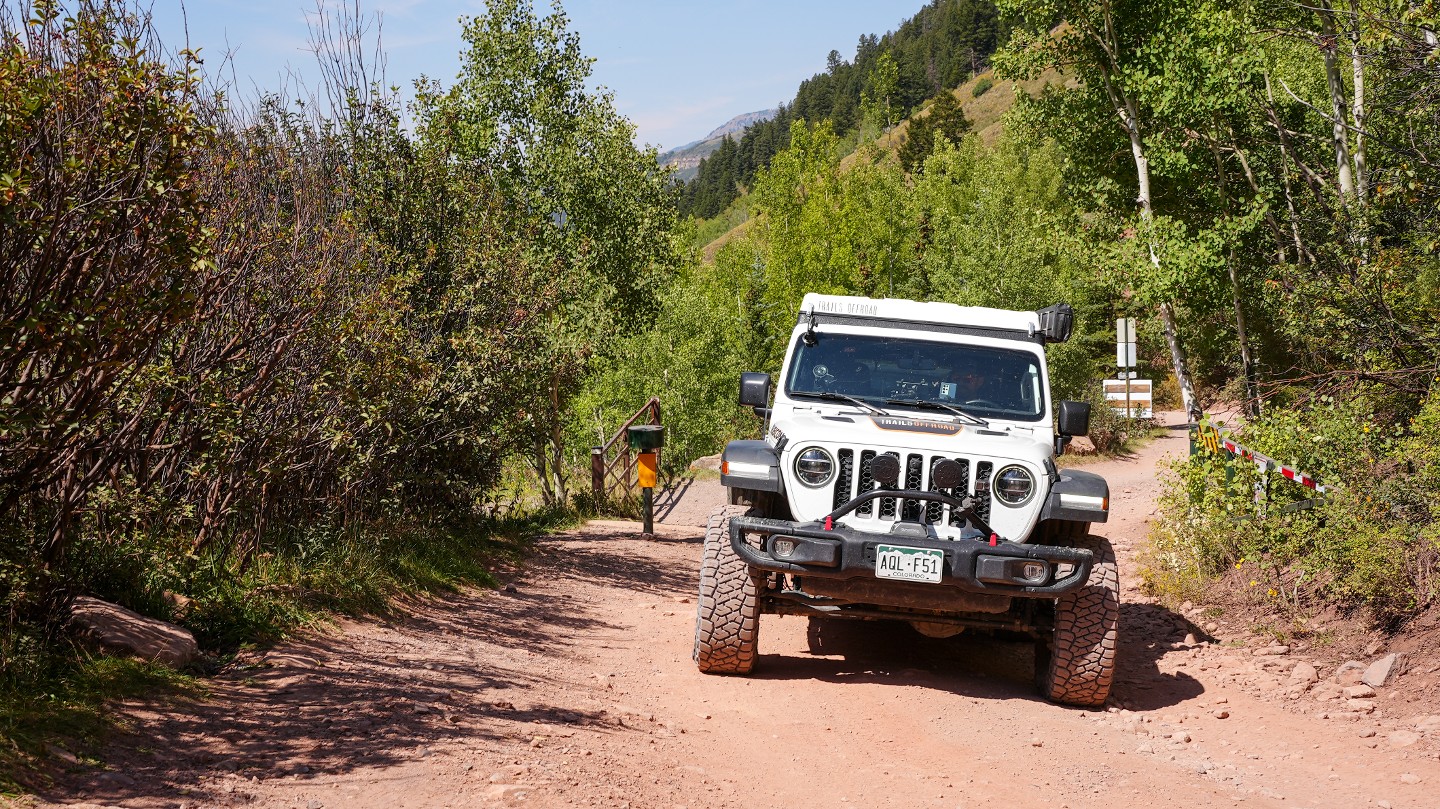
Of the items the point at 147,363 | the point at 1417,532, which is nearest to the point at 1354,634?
the point at 1417,532

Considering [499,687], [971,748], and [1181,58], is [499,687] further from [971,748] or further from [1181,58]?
[1181,58]

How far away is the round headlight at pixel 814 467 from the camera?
6887mm

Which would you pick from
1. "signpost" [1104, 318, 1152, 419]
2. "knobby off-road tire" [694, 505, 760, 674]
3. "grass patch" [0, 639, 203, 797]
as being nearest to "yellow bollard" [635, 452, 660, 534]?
"knobby off-road tire" [694, 505, 760, 674]

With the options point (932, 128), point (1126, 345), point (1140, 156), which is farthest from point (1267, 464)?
point (932, 128)

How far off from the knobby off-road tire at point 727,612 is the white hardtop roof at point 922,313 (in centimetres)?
194

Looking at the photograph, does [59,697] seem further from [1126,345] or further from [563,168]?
[1126,345]

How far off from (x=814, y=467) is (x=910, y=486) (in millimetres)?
582

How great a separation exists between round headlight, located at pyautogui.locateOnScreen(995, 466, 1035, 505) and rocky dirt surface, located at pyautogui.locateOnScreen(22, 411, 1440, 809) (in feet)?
4.09

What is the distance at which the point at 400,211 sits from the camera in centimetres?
1188

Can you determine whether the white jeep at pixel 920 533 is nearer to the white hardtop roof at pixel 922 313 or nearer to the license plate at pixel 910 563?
the license plate at pixel 910 563

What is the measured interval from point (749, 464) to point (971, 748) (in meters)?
2.10

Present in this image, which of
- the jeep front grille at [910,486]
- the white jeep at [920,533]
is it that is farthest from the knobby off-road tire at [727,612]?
the jeep front grille at [910,486]

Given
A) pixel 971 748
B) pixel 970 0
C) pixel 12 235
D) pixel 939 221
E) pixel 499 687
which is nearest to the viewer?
pixel 12 235

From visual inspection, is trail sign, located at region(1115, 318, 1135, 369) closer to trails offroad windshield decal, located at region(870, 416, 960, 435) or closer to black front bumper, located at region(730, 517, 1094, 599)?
trails offroad windshield decal, located at region(870, 416, 960, 435)
